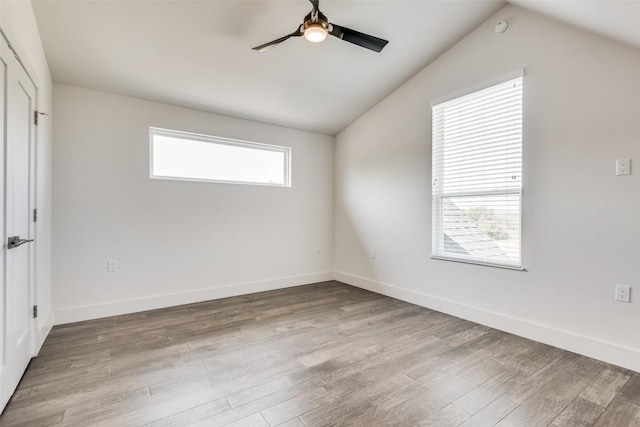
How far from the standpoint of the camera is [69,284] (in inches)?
122

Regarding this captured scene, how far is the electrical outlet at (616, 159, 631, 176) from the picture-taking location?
226cm

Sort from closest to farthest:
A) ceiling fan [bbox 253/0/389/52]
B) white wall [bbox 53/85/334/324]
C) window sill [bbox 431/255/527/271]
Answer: ceiling fan [bbox 253/0/389/52] → window sill [bbox 431/255/527/271] → white wall [bbox 53/85/334/324]

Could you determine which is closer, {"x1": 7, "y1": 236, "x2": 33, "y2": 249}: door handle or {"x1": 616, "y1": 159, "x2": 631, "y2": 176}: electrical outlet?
{"x1": 7, "y1": 236, "x2": 33, "y2": 249}: door handle

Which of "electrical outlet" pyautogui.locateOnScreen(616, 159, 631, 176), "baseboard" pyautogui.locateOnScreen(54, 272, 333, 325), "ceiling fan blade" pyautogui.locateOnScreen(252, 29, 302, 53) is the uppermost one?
"ceiling fan blade" pyautogui.locateOnScreen(252, 29, 302, 53)

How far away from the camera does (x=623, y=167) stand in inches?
90.1

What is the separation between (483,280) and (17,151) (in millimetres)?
3923

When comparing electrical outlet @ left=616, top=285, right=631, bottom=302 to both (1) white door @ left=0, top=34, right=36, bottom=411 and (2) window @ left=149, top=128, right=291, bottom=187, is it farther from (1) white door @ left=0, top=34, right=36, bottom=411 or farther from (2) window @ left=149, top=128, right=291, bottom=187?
(1) white door @ left=0, top=34, right=36, bottom=411

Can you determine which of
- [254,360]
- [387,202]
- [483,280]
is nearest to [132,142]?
[254,360]

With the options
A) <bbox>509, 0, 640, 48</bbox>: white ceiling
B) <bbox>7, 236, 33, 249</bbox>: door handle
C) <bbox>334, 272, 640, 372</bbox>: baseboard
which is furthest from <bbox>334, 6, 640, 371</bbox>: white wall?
<bbox>7, 236, 33, 249</bbox>: door handle

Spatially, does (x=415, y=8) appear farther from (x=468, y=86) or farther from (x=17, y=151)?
(x=17, y=151)

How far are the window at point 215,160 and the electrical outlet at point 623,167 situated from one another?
358 cm

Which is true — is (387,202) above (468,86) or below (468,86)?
below

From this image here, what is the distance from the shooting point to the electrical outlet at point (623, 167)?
2.26 metres

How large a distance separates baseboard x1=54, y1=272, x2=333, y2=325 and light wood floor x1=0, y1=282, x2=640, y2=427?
0.14m
